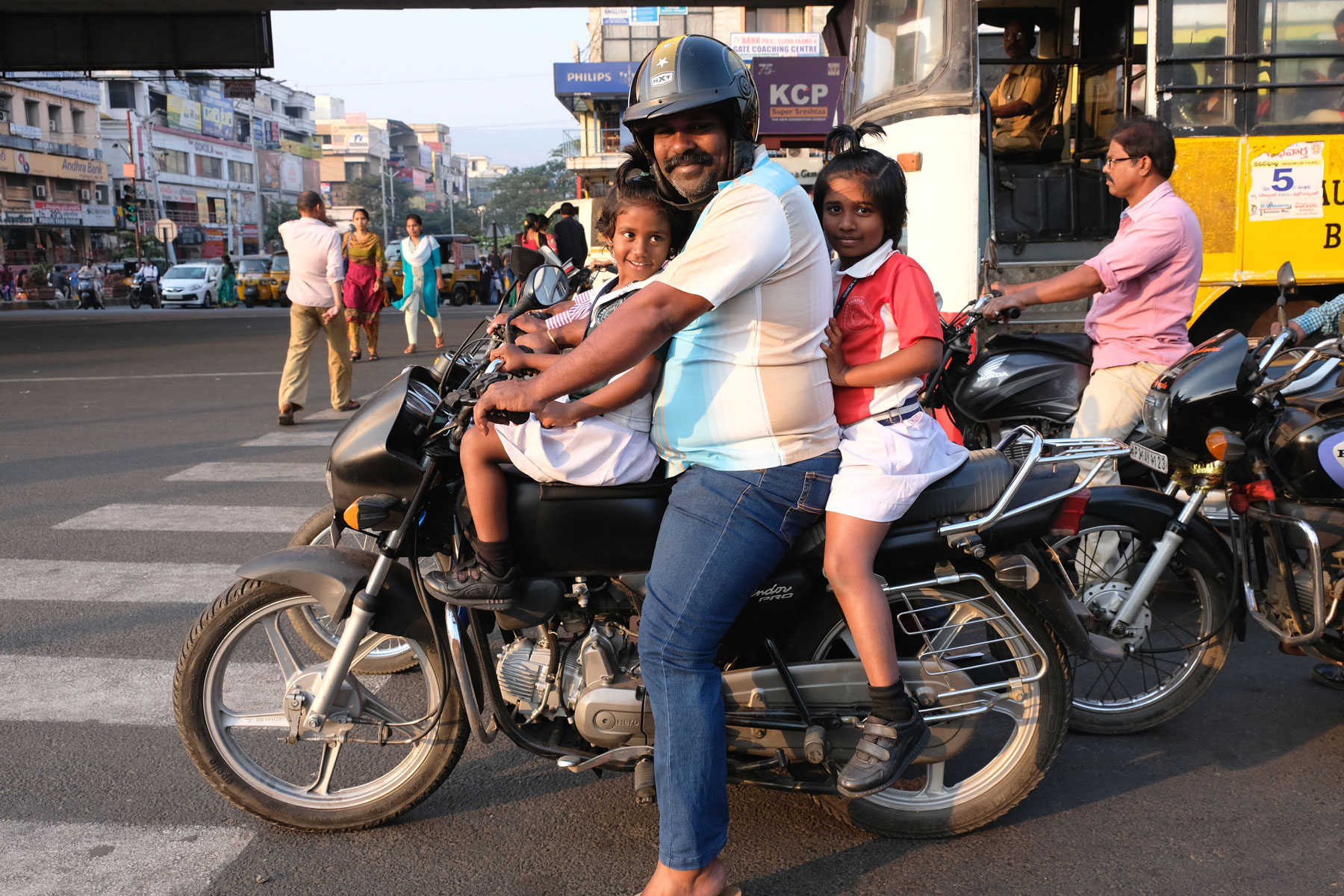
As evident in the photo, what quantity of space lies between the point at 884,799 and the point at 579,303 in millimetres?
1629

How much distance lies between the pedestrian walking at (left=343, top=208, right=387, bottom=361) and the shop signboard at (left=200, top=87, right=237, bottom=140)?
80.3 metres

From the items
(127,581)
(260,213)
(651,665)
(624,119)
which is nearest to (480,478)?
(651,665)

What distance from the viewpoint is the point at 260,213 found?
308 feet

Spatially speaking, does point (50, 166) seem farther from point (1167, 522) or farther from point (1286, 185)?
point (1167, 522)

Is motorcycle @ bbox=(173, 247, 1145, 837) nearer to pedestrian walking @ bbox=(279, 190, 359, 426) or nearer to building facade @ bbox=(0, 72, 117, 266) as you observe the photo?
pedestrian walking @ bbox=(279, 190, 359, 426)

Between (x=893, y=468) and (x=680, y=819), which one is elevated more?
(x=893, y=468)

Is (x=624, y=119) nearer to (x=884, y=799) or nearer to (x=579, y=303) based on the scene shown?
(x=579, y=303)

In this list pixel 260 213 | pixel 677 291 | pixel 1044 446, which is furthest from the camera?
pixel 260 213

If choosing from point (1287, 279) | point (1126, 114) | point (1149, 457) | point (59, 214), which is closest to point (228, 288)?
point (59, 214)

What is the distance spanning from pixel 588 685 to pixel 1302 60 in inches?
242

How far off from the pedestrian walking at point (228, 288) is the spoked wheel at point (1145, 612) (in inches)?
1517

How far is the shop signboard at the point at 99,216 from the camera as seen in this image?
63438mm

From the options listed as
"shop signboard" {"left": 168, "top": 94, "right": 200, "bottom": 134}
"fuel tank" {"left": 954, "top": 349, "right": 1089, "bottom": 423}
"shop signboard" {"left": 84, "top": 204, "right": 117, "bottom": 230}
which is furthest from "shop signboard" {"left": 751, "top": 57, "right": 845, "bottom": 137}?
"shop signboard" {"left": 168, "top": 94, "right": 200, "bottom": 134}

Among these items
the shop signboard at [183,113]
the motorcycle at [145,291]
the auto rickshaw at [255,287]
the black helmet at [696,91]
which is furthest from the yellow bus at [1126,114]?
the shop signboard at [183,113]
